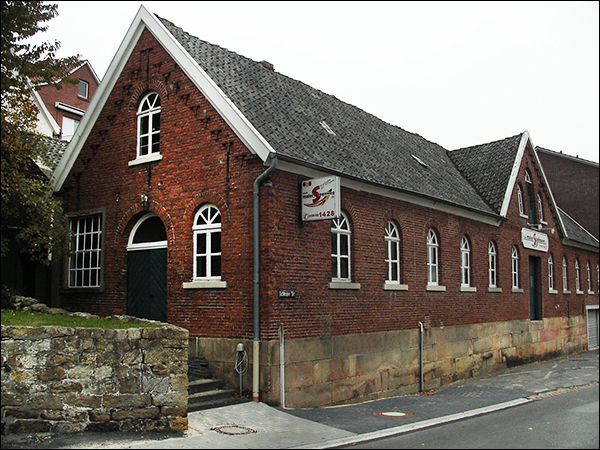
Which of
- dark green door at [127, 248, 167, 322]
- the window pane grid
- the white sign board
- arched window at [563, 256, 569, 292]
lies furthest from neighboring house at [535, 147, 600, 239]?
the window pane grid

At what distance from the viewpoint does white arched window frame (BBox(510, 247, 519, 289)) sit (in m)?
23.0

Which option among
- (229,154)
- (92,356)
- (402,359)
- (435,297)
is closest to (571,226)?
(435,297)

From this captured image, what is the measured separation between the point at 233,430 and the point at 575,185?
33211 millimetres

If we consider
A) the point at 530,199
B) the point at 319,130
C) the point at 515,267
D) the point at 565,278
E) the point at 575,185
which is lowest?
the point at 565,278

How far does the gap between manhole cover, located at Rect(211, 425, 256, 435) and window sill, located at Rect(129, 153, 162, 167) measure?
6709mm

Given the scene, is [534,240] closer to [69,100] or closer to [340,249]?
[340,249]

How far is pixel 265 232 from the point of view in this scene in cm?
1199

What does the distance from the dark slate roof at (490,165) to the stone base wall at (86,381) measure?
1610 centimetres

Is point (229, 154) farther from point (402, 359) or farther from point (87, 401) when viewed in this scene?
point (402, 359)

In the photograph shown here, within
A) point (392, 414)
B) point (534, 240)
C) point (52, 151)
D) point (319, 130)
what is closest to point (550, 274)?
point (534, 240)

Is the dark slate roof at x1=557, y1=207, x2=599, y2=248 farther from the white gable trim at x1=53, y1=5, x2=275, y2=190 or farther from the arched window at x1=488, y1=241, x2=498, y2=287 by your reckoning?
the white gable trim at x1=53, y1=5, x2=275, y2=190

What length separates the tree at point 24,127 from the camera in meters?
12.0

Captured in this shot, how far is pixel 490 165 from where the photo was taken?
80.9 ft

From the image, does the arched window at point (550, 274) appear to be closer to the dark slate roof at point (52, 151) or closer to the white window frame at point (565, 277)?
the white window frame at point (565, 277)
